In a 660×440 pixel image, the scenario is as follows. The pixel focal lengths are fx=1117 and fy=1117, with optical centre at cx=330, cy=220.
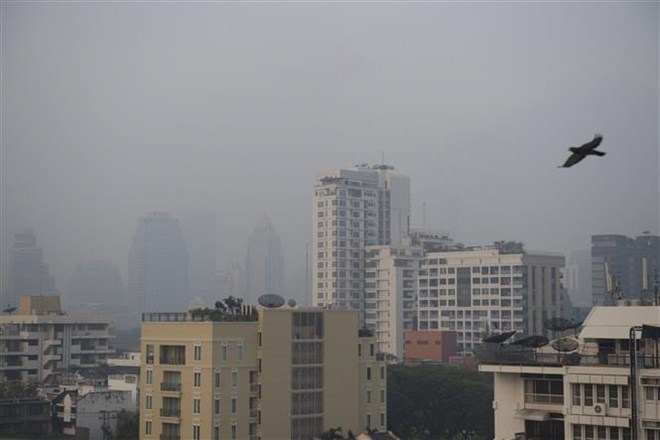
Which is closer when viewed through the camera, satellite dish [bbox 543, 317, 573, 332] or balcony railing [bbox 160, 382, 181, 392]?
satellite dish [bbox 543, 317, 573, 332]

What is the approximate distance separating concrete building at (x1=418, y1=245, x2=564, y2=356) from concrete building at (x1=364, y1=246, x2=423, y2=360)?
23.8 inches

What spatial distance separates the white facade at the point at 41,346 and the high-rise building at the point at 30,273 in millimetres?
Result: 9347

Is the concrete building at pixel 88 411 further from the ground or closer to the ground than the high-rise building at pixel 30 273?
closer to the ground

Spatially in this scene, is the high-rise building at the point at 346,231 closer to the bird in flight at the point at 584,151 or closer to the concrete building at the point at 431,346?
the concrete building at the point at 431,346

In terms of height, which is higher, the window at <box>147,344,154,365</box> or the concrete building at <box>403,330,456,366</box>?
the window at <box>147,344,154,365</box>

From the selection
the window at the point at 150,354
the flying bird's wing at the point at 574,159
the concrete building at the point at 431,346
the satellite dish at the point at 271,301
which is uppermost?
the flying bird's wing at the point at 574,159

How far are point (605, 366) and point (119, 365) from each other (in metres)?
15.0

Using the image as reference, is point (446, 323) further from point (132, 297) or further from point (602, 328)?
point (602, 328)

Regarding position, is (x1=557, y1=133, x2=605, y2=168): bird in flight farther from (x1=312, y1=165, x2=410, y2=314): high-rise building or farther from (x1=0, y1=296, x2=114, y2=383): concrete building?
(x1=312, y1=165, x2=410, y2=314): high-rise building

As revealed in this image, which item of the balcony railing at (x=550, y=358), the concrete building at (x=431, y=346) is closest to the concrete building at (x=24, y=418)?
the balcony railing at (x=550, y=358)

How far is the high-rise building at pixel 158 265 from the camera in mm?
40938

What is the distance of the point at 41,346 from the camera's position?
20.7 metres

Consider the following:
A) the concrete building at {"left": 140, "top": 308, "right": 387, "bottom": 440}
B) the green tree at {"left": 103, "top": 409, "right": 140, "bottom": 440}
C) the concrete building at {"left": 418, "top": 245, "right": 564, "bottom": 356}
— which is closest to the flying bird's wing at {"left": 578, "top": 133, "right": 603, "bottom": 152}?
the concrete building at {"left": 140, "top": 308, "right": 387, "bottom": 440}

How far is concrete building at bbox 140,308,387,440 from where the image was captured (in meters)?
10.7
